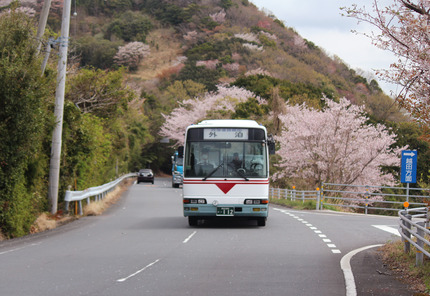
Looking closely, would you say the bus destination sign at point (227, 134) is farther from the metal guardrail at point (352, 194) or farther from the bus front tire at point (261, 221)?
the metal guardrail at point (352, 194)

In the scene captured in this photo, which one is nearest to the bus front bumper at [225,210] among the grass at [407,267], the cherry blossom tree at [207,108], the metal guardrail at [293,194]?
the grass at [407,267]

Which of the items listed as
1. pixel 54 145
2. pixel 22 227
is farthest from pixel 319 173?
pixel 22 227

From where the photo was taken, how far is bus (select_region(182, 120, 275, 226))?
19312 mm

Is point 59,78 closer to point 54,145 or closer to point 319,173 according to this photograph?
point 54,145

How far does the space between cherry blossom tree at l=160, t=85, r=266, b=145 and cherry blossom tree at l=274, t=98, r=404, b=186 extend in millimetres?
21930

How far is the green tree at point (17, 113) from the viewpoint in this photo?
56.0ft

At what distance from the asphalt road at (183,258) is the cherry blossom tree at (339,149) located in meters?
18.5

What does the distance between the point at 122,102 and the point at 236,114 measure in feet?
84.0

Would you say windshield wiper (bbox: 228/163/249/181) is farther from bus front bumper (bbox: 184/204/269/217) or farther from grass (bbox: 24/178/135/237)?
grass (bbox: 24/178/135/237)

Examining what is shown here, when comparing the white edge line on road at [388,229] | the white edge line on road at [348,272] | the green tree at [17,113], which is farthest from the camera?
the white edge line on road at [388,229]

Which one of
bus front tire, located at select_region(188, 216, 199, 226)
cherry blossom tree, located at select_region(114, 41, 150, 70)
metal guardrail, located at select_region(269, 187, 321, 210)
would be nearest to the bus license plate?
bus front tire, located at select_region(188, 216, 199, 226)

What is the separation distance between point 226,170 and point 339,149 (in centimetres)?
2239

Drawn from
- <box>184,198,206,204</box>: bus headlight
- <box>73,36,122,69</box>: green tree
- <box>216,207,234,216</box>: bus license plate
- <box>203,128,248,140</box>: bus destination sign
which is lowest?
<box>216,207,234,216</box>: bus license plate

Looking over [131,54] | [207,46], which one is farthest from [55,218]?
[131,54]
